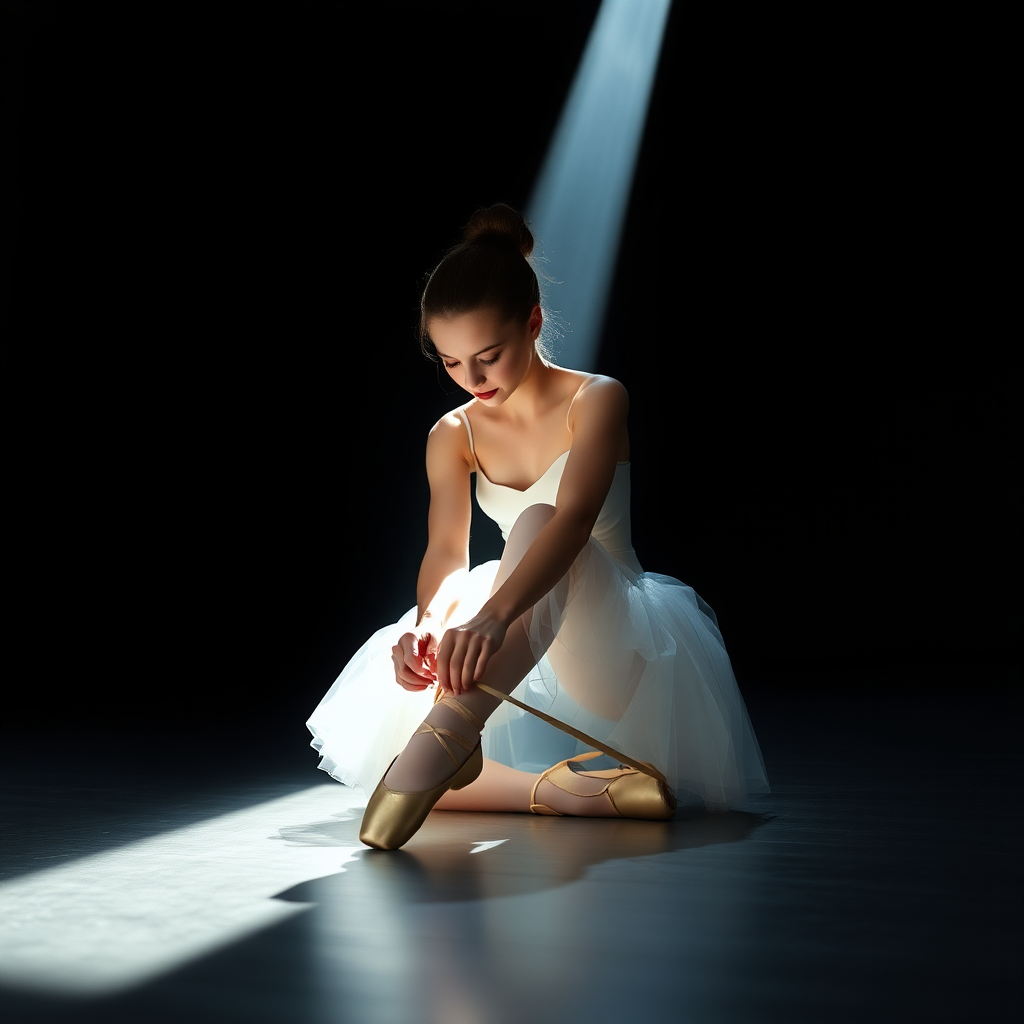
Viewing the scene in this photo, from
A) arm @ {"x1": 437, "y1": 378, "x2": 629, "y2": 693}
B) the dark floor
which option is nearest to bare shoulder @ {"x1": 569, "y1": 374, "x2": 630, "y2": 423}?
arm @ {"x1": 437, "y1": 378, "x2": 629, "y2": 693}

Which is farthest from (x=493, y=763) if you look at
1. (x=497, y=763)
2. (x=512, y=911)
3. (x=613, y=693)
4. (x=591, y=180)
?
(x=591, y=180)

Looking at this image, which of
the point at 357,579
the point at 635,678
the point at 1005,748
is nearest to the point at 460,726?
the point at 635,678

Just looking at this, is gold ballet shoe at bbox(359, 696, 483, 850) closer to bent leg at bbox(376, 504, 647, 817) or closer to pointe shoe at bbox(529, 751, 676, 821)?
bent leg at bbox(376, 504, 647, 817)

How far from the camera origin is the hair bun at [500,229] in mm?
1640

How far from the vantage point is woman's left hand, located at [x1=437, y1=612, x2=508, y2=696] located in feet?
4.31

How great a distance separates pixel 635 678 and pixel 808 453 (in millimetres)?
3363

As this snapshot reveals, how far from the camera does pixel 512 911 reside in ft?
3.35

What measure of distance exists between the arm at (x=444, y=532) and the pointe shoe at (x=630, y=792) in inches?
10.9

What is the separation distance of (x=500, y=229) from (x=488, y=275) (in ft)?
0.46

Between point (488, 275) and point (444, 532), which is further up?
point (488, 275)

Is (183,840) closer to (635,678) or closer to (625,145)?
(635,678)

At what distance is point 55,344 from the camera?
4.06m

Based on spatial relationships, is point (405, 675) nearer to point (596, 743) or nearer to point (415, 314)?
point (596, 743)

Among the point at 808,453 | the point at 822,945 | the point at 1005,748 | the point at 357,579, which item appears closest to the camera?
the point at 822,945
